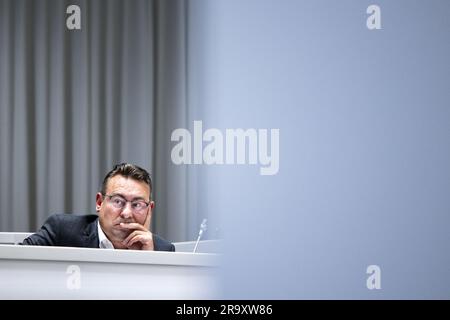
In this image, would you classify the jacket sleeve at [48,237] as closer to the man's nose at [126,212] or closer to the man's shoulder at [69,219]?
the man's shoulder at [69,219]

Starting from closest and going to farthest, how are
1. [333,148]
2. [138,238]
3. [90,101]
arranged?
[333,148]
[138,238]
[90,101]

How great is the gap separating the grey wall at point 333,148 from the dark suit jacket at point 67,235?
2.83 feet

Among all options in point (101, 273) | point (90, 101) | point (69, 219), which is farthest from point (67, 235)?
point (90, 101)

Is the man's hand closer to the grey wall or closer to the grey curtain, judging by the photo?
the grey wall

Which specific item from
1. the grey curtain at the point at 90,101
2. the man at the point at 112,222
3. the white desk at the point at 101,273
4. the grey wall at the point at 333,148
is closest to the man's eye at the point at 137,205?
the man at the point at 112,222

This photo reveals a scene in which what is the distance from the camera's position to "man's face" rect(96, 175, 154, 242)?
1.30 m

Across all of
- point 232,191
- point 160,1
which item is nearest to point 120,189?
point 232,191

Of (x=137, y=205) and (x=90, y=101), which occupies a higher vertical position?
(x=90, y=101)

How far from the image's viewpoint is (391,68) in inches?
19.3

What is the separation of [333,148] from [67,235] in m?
1.00

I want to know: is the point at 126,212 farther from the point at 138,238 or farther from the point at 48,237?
the point at 48,237

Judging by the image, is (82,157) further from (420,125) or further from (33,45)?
(420,125)

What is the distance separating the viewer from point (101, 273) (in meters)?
0.94
